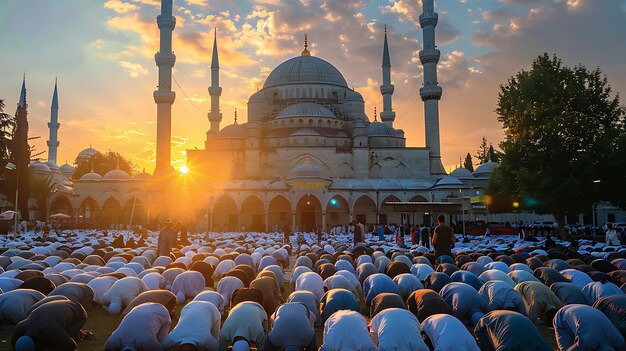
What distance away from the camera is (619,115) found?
22.4 m

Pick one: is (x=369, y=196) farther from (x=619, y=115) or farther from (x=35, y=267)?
(x=35, y=267)

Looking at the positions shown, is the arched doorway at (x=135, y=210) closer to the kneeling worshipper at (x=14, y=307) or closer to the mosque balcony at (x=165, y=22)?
the mosque balcony at (x=165, y=22)

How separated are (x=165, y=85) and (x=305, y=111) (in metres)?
14.7

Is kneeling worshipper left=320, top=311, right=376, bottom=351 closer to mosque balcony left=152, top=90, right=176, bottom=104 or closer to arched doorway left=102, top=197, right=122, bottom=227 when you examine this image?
mosque balcony left=152, top=90, right=176, bottom=104

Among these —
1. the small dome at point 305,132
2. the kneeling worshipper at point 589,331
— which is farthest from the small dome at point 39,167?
the kneeling worshipper at point 589,331

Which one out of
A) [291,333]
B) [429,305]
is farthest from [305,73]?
[291,333]

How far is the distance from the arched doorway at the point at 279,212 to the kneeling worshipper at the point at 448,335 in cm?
3512

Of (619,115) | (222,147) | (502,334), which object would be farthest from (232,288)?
(222,147)

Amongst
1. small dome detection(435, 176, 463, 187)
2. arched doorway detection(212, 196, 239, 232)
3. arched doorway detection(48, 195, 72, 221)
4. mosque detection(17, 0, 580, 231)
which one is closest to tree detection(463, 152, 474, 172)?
mosque detection(17, 0, 580, 231)

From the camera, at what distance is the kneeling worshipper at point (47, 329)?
5.60 meters

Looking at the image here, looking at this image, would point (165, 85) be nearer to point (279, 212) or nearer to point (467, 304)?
point (279, 212)

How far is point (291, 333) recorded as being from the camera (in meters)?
5.78

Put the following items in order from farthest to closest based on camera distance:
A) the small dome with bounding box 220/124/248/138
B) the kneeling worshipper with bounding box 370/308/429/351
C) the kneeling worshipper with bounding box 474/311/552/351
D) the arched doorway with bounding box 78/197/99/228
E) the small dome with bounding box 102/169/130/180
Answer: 1. the small dome with bounding box 220/124/248/138
2. the small dome with bounding box 102/169/130/180
3. the arched doorway with bounding box 78/197/99/228
4. the kneeling worshipper with bounding box 370/308/429/351
5. the kneeling worshipper with bounding box 474/311/552/351

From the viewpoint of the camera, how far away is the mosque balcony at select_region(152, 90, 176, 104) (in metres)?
36.3
